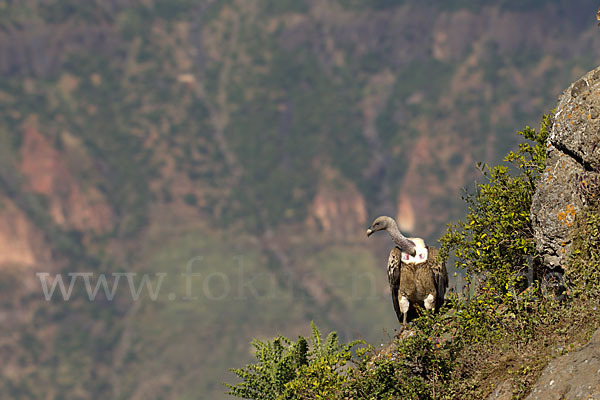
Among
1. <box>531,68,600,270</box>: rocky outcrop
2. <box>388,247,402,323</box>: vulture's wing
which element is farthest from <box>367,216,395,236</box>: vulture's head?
<box>531,68,600,270</box>: rocky outcrop

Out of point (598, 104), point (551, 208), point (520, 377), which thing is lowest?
point (520, 377)

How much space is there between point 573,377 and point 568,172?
14.0 ft

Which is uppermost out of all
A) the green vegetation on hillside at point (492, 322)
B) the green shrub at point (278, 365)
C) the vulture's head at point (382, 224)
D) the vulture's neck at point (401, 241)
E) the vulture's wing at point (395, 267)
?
the vulture's head at point (382, 224)

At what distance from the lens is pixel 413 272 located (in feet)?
59.8

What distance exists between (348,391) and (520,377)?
145 inches

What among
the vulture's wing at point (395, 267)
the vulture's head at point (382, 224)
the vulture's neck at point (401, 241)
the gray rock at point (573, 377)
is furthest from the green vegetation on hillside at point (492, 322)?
the vulture's head at point (382, 224)

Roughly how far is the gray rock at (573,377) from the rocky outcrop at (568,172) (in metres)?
2.51

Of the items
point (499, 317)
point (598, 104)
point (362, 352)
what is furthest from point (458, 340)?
point (598, 104)

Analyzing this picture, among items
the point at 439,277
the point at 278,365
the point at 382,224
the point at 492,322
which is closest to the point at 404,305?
the point at 439,277

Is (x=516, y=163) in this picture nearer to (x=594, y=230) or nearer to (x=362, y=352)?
(x=594, y=230)

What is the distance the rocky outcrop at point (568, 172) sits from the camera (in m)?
14.4

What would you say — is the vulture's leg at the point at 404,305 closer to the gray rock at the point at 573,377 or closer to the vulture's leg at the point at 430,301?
the vulture's leg at the point at 430,301

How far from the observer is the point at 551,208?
14.8 meters

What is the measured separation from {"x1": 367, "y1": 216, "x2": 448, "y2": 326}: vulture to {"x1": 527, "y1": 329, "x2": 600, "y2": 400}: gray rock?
573 centimetres
